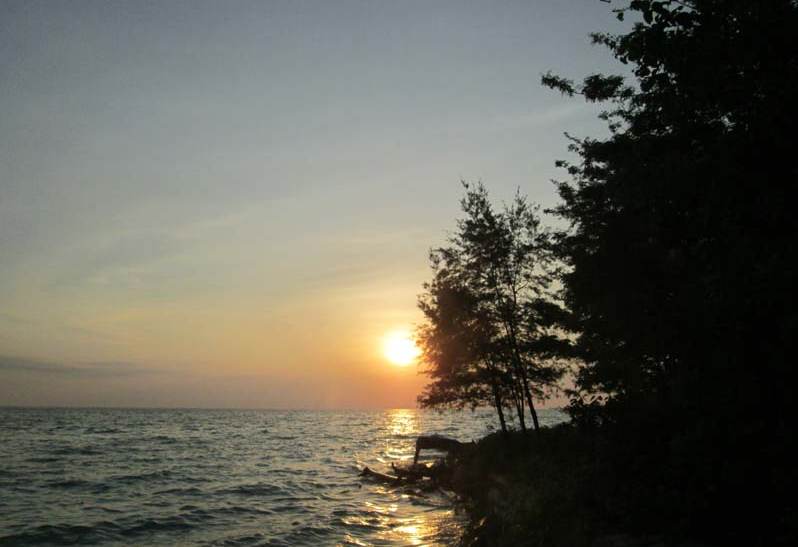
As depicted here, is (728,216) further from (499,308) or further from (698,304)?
(499,308)

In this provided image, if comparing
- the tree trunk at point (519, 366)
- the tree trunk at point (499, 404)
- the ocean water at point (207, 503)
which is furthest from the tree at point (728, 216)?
the tree trunk at point (499, 404)

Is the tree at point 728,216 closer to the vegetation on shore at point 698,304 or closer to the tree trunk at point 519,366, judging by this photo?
the vegetation on shore at point 698,304

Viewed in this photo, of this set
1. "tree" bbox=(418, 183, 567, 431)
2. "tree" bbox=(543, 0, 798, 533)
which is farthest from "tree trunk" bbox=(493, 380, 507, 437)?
"tree" bbox=(543, 0, 798, 533)

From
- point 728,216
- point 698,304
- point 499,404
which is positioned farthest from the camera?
point 499,404

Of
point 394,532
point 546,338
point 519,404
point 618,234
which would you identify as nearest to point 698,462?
point 618,234

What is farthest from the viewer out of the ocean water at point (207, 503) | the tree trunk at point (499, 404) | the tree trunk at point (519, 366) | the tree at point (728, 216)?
the tree trunk at point (499, 404)

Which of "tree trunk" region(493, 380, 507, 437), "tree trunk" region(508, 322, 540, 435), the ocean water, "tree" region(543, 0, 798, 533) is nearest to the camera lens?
"tree" region(543, 0, 798, 533)

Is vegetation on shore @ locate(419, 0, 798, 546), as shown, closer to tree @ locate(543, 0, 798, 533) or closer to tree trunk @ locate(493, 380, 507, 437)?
tree @ locate(543, 0, 798, 533)

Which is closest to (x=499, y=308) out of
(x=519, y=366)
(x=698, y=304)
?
(x=519, y=366)

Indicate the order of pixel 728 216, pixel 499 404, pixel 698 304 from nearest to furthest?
pixel 728 216 → pixel 698 304 → pixel 499 404

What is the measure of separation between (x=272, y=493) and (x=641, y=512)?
24.2 m

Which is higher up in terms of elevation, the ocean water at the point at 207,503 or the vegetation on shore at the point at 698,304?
the vegetation on shore at the point at 698,304

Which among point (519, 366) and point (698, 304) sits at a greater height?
point (698, 304)

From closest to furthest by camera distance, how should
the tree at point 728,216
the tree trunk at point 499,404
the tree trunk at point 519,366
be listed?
the tree at point 728,216
the tree trunk at point 519,366
the tree trunk at point 499,404
